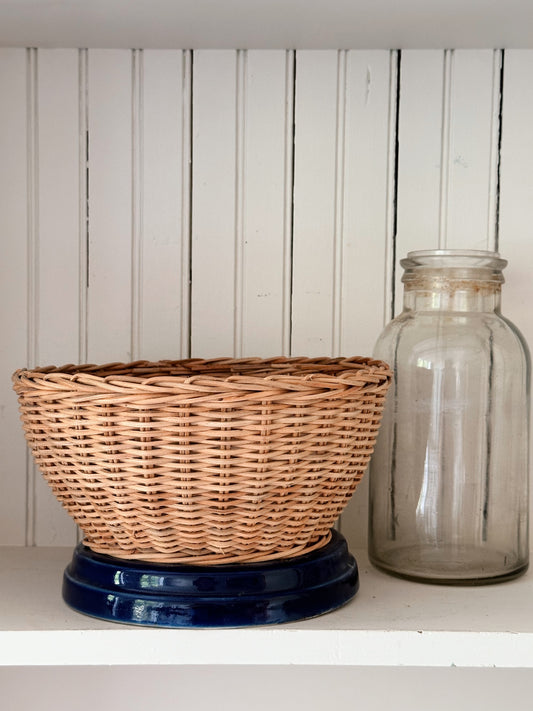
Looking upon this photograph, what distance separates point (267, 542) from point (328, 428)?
0.10 metres

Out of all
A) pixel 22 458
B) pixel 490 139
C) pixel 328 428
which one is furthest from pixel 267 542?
pixel 490 139

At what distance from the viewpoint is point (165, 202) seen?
838mm

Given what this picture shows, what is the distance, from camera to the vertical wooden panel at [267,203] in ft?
2.74

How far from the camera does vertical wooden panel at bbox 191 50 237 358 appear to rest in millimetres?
837

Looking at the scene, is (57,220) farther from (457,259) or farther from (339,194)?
(457,259)

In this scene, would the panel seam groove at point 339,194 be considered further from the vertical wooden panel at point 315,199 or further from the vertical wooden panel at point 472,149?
the vertical wooden panel at point 472,149

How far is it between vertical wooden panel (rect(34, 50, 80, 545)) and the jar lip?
363 mm

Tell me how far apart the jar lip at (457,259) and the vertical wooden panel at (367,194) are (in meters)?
0.09

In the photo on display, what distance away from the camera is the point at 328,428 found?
1.86 feet

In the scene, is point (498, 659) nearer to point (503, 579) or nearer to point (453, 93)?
point (503, 579)

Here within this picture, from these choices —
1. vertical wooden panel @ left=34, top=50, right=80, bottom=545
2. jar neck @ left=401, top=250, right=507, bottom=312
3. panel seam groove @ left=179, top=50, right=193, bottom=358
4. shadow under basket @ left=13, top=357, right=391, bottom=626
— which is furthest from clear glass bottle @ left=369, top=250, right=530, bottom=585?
vertical wooden panel @ left=34, top=50, right=80, bottom=545

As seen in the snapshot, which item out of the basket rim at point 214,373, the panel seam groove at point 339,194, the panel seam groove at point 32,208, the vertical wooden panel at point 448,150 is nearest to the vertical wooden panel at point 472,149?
the vertical wooden panel at point 448,150
